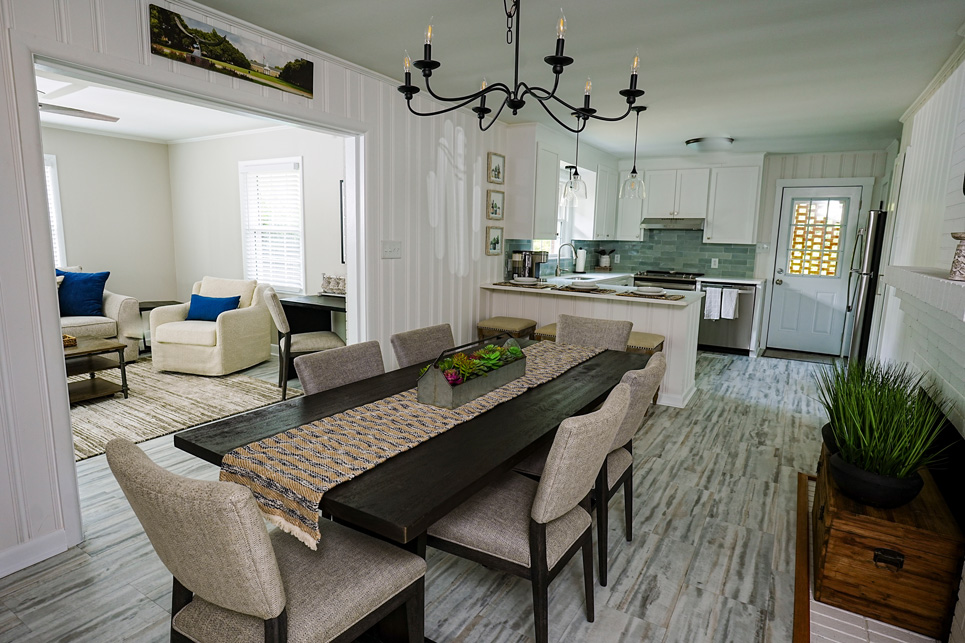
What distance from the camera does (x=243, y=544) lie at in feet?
3.63

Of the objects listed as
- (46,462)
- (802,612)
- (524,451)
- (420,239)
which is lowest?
(802,612)

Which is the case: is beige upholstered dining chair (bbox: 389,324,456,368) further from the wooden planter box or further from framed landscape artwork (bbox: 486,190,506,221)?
framed landscape artwork (bbox: 486,190,506,221)

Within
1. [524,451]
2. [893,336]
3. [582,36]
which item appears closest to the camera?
[524,451]

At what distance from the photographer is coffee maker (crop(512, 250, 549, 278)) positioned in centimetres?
542

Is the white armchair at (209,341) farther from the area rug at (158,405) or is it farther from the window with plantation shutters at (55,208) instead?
the window with plantation shutters at (55,208)

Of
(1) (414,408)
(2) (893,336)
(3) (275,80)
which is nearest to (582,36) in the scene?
(3) (275,80)

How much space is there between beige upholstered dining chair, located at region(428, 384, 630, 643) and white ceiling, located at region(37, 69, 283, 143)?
10.3ft

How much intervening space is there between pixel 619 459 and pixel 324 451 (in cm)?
132

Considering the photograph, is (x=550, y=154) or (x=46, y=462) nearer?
(x=46, y=462)

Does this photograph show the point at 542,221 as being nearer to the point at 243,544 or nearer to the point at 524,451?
the point at 524,451

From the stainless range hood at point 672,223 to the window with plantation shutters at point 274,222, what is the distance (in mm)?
4266

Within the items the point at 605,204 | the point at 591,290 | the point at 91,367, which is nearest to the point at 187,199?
the point at 91,367

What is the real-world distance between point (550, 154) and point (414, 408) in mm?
3970

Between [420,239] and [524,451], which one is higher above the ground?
[420,239]
